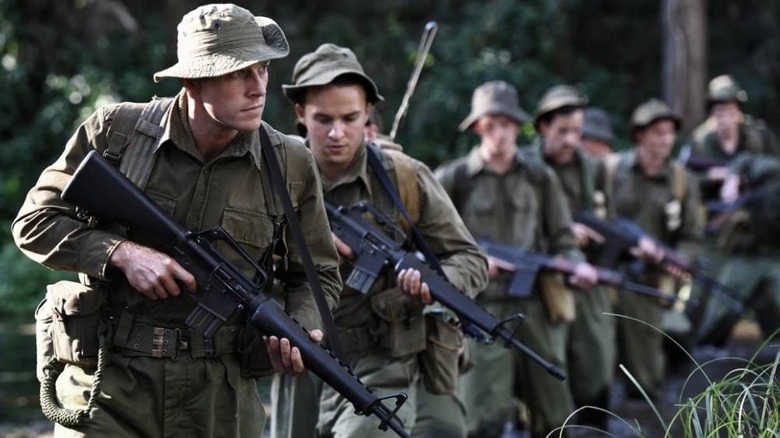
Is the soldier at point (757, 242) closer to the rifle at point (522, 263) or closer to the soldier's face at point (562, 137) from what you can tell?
the soldier's face at point (562, 137)

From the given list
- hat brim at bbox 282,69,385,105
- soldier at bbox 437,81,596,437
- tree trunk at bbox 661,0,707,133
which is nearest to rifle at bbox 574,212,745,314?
→ soldier at bbox 437,81,596,437

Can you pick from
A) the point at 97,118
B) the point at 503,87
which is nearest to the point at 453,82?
the point at 503,87

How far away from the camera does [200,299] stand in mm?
4930

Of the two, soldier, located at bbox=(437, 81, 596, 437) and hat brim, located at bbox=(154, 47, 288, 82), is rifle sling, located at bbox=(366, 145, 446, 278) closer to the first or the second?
hat brim, located at bbox=(154, 47, 288, 82)

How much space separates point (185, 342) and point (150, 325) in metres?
0.13

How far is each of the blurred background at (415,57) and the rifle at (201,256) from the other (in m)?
13.3

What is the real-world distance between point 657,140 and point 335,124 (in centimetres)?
618

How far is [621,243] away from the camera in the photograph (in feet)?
37.5

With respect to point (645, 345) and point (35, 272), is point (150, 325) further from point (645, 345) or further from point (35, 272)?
point (35, 272)

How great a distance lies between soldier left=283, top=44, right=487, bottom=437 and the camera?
6.57 m

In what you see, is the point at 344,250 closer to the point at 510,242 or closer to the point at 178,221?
the point at 178,221

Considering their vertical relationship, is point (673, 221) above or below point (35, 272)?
above

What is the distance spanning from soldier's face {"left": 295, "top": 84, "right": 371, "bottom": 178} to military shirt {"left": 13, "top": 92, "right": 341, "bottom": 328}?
4.60ft

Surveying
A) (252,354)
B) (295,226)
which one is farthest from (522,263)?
(252,354)
